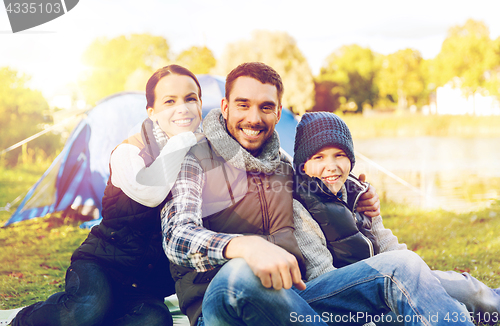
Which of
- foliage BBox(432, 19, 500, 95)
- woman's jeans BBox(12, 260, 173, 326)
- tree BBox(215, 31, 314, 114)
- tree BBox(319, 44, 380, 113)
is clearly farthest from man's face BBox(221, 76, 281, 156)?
tree BBox(319, 44, 380, 113)

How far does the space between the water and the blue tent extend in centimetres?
194

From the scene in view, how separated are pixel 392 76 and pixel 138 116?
27113 millimetres

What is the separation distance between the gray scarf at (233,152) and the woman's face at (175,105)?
274mm

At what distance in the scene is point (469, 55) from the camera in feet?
63.0

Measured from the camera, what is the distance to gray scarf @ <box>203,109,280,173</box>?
1.57 metres

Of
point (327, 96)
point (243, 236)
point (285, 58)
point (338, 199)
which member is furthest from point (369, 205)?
point (327, 96)

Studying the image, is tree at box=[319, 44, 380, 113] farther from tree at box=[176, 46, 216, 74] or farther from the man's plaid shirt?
the man's plaid shirt

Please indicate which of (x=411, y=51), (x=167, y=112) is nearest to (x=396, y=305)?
(x=167, y=112)

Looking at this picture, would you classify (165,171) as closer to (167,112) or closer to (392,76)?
(167,112)

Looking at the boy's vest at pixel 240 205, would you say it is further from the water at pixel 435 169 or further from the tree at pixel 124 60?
the tree at pixel 124 60

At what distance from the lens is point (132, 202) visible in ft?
5.65

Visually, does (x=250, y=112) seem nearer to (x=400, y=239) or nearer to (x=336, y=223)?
(x=336, y=223)

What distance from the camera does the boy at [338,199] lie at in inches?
62.2

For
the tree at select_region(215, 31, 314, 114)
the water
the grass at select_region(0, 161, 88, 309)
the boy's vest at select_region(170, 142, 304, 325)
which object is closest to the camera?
the boy's vest at select_region(170, 142, 304, 325)
